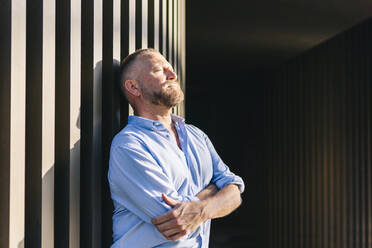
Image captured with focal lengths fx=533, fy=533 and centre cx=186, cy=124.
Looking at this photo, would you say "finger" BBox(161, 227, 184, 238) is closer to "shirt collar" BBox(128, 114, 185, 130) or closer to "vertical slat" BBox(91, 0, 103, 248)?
"vertical slat" BBox(91, 0, 103, 248)

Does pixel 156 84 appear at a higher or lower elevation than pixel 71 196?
higher

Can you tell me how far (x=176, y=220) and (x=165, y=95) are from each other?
49cm

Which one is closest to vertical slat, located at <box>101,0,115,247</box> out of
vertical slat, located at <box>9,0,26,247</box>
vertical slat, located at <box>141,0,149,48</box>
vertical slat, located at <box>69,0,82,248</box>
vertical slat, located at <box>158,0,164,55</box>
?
vertical slat, located at <box>69,0,82,248</box>

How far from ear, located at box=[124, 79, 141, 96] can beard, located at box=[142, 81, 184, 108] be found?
0.08ft

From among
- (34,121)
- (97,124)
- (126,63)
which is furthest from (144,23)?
(34,121)

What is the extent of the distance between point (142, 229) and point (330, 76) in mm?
5210

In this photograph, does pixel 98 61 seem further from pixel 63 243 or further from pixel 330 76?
pixel 330 76

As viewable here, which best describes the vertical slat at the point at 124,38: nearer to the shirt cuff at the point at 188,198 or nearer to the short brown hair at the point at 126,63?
the short brown hair at the point at 126,63

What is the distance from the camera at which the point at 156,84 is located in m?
1.91

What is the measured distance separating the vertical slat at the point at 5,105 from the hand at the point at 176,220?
501mm

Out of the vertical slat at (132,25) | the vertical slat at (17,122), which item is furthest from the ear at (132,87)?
the vertical slat at (17,122)

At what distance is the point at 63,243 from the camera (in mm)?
1535

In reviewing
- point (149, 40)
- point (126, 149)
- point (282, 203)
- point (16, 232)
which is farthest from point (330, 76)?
point (16, 232)

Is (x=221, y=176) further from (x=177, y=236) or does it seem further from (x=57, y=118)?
(x=57, y=118)
